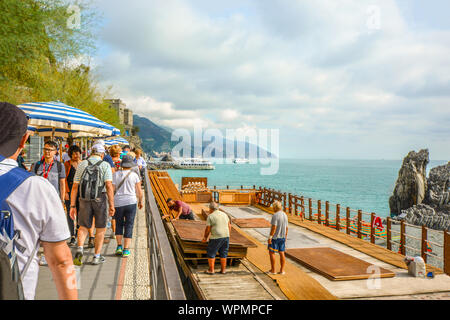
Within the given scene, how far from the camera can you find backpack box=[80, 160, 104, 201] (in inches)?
233

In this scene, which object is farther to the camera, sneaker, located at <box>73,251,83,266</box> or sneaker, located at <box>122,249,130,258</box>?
sneaker, located at <box>122,249,130,258</box>

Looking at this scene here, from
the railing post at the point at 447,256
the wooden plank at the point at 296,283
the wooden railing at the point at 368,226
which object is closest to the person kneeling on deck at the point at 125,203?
→ the wooden plank at the point at 296,283

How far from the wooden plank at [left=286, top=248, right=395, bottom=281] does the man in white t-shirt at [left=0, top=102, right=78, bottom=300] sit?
9286 mm

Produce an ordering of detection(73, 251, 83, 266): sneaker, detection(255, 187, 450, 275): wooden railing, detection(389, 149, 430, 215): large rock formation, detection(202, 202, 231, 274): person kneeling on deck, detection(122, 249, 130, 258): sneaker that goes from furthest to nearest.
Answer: detection(389, 149, 430, 215): large rock formation < detection(255, 187, 450, 275): wooden railing < detection(202, 202, 231, 274): person kneeling on deck < detection(122, 249, 130, 258): sneaker < detection(73, 251, 83, 266): sneaker

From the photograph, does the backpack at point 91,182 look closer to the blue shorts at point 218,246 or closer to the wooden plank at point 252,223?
the blue shorts at point 218,246

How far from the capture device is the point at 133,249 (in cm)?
732

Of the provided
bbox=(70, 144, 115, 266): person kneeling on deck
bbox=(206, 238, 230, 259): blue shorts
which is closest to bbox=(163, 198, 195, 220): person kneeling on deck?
bbox=(206, 238, 230, 259): blue shorts

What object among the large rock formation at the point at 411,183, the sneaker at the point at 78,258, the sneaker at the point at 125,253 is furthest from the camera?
the large rock formation at the point at 411,183

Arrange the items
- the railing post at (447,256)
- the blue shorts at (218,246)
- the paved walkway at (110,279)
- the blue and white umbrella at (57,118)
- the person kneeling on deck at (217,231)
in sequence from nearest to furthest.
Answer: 1. the paved walkway at (110,279)
2. the blue and white umbrella at (57,118)
3. the person kneeling on deck at (217,231)
4. the blue shorts at (218,246)
5. the railing post at (447,256)

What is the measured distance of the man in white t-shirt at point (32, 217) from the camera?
1664 mm

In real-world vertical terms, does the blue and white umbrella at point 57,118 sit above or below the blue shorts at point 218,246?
above

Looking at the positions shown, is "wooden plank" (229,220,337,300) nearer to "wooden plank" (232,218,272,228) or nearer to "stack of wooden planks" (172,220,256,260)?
"stack of wooden planks" (172,220,256,260)

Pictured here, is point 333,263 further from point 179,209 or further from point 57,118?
point 57,118

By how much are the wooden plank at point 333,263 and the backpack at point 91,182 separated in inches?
289
